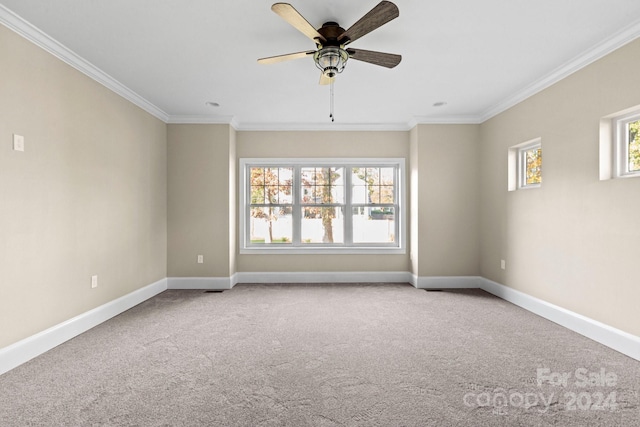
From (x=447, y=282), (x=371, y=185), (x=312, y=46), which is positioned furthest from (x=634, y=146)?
(x=371, y=185)

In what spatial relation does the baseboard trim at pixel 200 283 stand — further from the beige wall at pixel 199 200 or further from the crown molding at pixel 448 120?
the crown molding at pixel 448 120

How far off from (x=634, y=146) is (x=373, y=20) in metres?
2.53

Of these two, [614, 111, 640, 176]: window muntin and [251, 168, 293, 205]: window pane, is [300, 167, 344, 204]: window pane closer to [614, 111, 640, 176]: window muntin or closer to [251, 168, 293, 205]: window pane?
[251, 168, 293, 205]: window pane

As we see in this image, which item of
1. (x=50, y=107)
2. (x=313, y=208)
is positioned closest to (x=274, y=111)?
(x=313, y=208)

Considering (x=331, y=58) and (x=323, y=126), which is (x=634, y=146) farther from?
(x=323, y=126)

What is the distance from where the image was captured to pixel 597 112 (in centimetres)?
284

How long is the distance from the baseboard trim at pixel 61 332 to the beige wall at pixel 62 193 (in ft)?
0.19

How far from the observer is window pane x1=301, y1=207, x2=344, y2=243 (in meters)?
5.33

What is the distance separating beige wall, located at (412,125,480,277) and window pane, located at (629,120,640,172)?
216 cm

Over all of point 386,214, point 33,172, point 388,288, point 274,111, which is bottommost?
point 388,288

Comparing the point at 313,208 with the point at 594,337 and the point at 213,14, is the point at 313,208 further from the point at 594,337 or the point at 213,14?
the point at 594,337

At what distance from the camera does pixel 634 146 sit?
2.70m

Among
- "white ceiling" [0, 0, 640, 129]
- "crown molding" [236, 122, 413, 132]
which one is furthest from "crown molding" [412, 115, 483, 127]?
"white ceiling" [0, 0, 640, 129]

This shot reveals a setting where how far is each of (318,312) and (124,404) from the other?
6.88 feet
